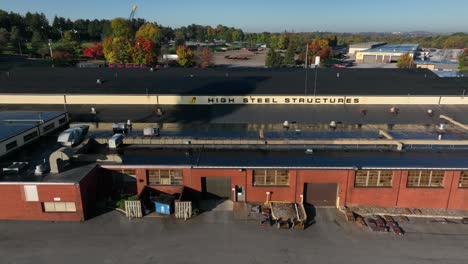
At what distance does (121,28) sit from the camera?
149 m

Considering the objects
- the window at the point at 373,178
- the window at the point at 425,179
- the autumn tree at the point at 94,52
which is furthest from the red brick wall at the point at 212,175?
the autumn tree at the point at 94,52

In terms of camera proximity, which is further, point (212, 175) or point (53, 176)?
point (212, 175)

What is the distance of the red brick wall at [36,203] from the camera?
24.6 meters

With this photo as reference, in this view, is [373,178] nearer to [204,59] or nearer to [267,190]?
[267,190]

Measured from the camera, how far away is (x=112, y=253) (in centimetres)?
2184

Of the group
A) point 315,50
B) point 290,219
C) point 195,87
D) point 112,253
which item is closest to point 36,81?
point 195,87

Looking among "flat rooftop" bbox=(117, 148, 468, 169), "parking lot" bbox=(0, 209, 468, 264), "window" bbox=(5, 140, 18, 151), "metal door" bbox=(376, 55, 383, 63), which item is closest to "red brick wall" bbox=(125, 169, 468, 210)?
"flat rooftop" bbox=(117, 148, 468, 169)

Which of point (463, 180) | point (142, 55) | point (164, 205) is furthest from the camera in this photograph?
point (142, 55)

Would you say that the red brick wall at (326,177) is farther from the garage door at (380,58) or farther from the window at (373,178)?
the garage door at (380,58)

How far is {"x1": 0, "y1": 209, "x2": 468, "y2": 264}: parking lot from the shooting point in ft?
70.6

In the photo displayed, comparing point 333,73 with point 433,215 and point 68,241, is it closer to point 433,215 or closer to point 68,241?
point 433,215

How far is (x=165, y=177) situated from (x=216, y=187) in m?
4.42

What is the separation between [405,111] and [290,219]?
2726 cm

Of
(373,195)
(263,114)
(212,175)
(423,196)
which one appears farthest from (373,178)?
(263,114)
